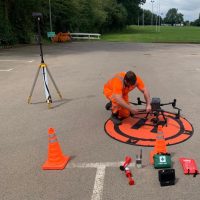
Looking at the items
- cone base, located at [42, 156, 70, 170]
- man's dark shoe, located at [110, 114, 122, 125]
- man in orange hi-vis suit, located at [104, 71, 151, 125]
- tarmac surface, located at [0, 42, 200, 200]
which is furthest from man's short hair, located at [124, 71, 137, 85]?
cone base, located at [42, 156, 70, 170]

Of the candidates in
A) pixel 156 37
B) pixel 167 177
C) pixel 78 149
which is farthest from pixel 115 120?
pixel 156 37

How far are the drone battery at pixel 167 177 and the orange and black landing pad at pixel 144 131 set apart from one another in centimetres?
121

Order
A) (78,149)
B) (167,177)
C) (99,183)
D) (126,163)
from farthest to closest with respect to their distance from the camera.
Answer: (78,149) < (126,163) < (99,183) < (167,177)

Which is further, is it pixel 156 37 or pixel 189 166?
pixel 156 37

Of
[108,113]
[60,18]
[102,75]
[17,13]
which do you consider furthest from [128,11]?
[108,113]

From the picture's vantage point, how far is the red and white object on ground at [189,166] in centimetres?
398

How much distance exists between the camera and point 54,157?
14.0 feet

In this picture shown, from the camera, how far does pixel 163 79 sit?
35.3ft

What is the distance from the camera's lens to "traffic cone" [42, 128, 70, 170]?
4.22 meters

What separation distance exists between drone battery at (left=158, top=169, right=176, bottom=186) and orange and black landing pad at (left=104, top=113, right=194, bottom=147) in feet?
3.98

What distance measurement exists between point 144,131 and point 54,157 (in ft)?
6.63

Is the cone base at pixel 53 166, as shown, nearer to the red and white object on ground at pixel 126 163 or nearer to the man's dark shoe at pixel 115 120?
the red and white object on ground at pixel 126 163

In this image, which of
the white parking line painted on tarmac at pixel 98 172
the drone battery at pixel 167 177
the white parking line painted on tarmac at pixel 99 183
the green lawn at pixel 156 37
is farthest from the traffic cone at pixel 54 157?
the green lawn at pixel 156 37

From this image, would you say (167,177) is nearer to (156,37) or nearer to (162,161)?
(162,161)
